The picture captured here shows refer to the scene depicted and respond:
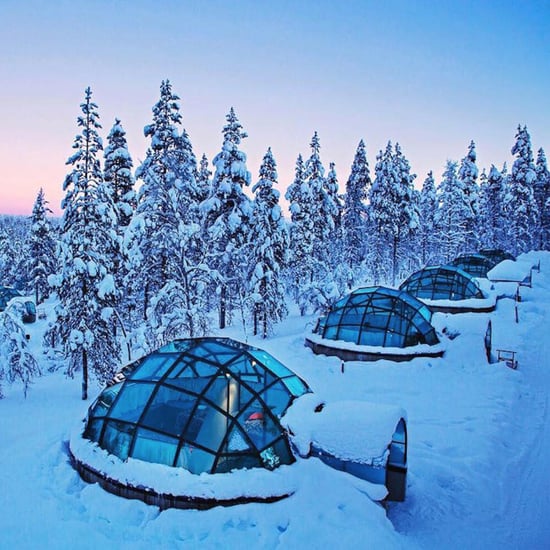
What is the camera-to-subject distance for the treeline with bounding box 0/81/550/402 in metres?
16.1

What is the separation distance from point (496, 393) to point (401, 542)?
8637mm

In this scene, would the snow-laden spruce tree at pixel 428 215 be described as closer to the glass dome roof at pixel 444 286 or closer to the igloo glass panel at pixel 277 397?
the glass dome roof at pixel 444 286

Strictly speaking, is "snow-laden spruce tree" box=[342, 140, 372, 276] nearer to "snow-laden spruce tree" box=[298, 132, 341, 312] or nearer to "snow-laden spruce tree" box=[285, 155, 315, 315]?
"snow-laden spruce tree" box=[298, 132, 341, 312]

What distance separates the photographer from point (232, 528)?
20.9ft

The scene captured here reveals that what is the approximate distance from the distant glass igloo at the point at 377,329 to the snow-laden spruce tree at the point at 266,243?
627 cm

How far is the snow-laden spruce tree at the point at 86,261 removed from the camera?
15.6m

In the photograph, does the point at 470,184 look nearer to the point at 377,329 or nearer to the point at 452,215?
the point at 452,215

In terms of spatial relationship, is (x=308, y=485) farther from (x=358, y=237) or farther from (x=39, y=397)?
(x=358, y=237)

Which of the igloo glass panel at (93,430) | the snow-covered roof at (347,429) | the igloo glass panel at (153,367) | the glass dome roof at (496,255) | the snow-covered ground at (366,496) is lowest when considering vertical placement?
the snow-covered ground at (366,496)

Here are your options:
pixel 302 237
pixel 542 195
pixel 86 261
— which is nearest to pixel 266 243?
pixel 302 237

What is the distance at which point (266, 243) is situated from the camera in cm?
2414

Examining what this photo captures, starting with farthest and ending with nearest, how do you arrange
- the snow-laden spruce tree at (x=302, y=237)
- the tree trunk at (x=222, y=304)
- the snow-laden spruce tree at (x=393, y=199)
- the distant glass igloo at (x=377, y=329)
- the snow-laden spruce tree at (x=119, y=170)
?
1. the snow-laden spruce tree at (x=393, y=199)
2. the snow-laden spruce tree at (x=302, y=237)
3. the tree trunk at (x=222, y=304)
4. the snow-laden spruce tree at (x=119, y=170)
5. the distant glass igloo at (x=377, y=329)

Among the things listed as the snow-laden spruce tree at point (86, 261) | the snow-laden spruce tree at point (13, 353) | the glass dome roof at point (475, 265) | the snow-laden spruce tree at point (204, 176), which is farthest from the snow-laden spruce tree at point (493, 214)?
the snow-laden spruce tree at point (13, 353)

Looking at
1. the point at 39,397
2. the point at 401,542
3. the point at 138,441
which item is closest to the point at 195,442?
the point at 138,441
